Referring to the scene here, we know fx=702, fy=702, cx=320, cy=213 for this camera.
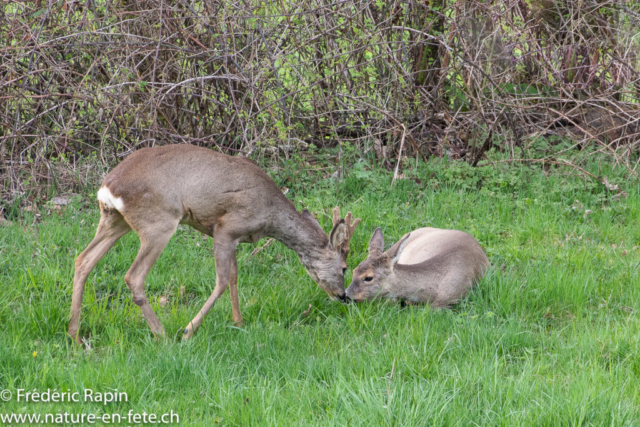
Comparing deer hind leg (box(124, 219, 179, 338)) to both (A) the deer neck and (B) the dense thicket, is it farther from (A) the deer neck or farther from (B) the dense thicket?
(B) the dense thicket

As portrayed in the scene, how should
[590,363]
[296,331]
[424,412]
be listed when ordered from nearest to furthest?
[424,412] < [590,363] < [296,331]

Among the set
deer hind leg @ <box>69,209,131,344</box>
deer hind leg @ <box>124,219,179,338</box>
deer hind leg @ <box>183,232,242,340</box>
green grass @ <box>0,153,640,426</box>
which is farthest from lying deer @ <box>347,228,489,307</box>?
deer hind leg @ <box>69,209,131,344</box>

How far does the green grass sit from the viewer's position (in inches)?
141

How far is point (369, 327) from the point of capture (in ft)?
16.1

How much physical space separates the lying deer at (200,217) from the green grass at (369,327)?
227 mm

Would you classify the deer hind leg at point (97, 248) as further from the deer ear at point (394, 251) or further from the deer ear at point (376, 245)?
the deer ear at point (394, 251)

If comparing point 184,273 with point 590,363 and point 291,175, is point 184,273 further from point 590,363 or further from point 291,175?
point 590,363

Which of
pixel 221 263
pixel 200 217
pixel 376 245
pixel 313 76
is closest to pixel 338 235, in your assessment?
pixel 376 245

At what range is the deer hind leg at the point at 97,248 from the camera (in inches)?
192

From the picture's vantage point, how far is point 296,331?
4.81m

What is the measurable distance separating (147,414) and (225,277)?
158 centimetres

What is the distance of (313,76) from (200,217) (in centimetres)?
323

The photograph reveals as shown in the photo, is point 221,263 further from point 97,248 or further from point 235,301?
point 97,248

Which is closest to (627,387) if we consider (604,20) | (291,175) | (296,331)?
(296,331)
